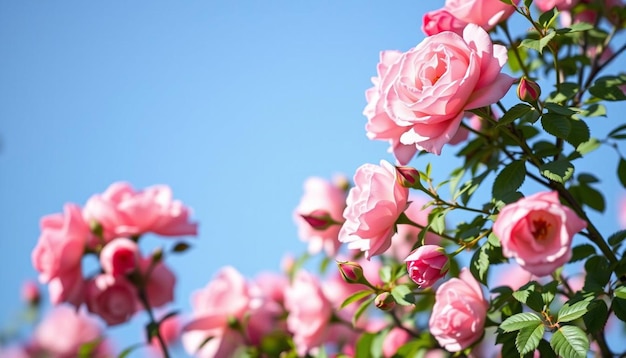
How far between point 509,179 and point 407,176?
16 cm

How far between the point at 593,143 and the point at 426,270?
0.63 metres

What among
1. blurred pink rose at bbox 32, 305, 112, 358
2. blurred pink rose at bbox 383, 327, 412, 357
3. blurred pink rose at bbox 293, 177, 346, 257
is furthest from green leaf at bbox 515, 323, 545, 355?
blurred pink rose at bbox 32, 305, 112, 358

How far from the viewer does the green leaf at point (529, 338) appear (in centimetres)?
96

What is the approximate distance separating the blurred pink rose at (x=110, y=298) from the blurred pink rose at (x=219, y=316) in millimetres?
154

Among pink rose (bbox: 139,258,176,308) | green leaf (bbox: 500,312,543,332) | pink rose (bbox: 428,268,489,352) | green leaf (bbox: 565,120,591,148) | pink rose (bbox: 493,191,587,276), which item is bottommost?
green leaf (bbox: 500,312,543,332)

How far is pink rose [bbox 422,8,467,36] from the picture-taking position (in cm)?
116

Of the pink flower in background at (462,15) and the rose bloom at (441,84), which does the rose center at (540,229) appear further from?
the pink flower in background at (462,15)

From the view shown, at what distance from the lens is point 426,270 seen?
0.97 meters

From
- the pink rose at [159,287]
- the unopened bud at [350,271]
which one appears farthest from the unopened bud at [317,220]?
the pink rose at [159,287]

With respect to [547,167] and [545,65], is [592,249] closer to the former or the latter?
[547,167]

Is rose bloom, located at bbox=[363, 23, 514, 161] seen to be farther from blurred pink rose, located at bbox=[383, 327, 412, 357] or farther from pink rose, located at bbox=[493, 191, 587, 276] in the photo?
blurred pink rose, located at bbox=[383, 327, 412, 357]

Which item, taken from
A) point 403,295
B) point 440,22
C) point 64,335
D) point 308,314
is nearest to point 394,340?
point 308,314

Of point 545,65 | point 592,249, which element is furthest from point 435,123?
point 545,65

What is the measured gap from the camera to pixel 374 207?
3.44 feet
